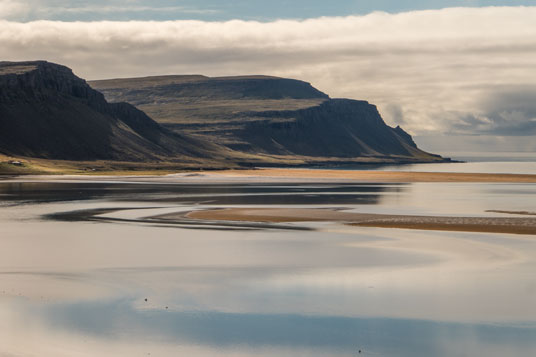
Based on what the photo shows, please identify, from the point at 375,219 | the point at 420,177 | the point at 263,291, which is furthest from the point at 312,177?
the point at 263,291

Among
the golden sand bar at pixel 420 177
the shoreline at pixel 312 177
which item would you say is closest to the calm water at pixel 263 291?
the shoreline at pixel 312 177

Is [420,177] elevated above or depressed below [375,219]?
below

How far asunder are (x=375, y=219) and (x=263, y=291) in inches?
1064

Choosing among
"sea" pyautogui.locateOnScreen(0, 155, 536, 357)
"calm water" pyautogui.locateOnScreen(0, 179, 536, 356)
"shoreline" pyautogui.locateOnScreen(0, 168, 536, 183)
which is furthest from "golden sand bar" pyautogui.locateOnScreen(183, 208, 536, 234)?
"shoreline" pyautogui.locateOnScreen(0, 168, 536, 183)

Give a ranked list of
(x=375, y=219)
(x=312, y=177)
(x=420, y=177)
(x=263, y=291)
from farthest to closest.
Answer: (x=420, y=177), (x=312, y=177), (x=375, y=219), (x=263, y=291)

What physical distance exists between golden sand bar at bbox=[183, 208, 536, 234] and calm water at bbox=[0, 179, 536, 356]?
3.30 metres

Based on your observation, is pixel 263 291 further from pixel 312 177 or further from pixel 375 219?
pixel 312 177

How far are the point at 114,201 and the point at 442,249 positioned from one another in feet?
136

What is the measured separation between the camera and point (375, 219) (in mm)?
50812

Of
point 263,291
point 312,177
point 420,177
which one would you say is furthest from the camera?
point 420,177

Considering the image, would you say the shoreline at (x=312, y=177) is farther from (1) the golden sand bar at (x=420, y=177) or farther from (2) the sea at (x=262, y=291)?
(2) the sea at (x=262, y=291)

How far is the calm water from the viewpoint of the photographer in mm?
18625

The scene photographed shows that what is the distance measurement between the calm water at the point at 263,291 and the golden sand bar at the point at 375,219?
330 cm

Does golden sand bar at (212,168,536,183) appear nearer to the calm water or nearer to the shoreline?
the shoreline
